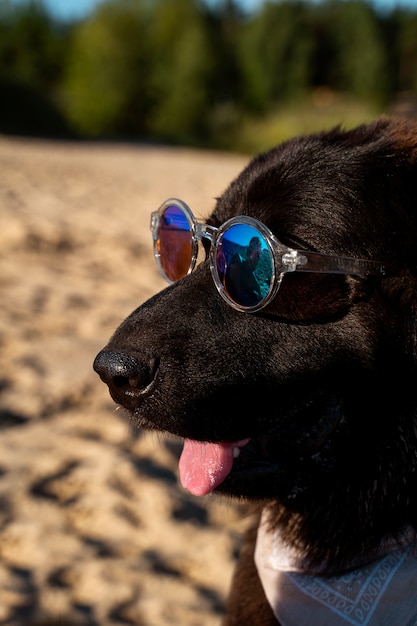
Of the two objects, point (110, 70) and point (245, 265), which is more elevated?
point (110, 70)

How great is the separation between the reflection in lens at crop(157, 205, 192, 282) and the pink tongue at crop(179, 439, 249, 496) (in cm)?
61

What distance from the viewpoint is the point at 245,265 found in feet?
6.80

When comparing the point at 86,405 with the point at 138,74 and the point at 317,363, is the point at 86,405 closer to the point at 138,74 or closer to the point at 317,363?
the point at 317,363

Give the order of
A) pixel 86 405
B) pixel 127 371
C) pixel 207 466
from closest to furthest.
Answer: pixel 127 371 < pixel 207 466 < pixel 86 405

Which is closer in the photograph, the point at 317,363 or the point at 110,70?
the point at 317,363

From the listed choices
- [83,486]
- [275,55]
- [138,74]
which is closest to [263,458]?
[83,486]

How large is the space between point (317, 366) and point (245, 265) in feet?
1.13

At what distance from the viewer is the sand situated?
2.91m

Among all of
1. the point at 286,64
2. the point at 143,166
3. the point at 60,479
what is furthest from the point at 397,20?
the point at 60,479

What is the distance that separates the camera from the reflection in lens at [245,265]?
2.02m

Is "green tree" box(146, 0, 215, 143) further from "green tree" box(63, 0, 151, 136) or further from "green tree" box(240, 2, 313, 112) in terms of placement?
"green tree" box(240, 2, 313, 112)

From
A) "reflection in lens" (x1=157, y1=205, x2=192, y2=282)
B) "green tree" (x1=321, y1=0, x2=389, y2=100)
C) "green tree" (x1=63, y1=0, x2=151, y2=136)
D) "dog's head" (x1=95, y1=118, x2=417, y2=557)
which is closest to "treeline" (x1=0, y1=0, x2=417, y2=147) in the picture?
"green tree" (x1=63, y1=0, x2=151, y2=136)

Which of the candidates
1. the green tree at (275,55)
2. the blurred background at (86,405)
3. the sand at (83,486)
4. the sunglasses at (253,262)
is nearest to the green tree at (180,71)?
the blurred background at (86,405)

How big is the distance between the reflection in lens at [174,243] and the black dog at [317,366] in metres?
0.26
